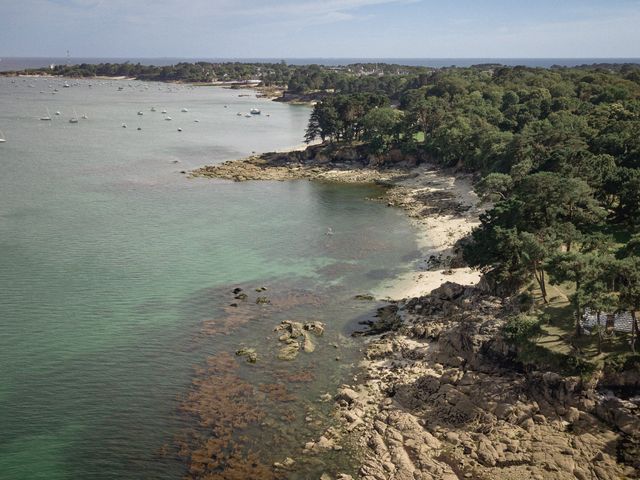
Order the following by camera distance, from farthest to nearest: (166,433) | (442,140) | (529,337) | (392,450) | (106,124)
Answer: (106,124), (442,140), (529,337), (166,433), (392,450)

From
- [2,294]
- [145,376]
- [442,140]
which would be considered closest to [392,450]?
[145,376]

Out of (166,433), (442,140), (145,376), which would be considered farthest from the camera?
(442,140)

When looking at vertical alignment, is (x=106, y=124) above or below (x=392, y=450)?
above

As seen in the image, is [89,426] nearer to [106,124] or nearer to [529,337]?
[529,337]

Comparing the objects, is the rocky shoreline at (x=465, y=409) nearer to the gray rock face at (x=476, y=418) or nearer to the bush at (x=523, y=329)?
the gray rock face at (x=476, y=418)

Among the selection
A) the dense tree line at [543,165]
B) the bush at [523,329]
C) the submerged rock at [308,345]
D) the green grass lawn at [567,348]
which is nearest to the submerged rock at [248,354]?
the submerged rock at [308,345]

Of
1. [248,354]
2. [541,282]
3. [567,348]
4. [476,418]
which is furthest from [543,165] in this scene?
[248,354]

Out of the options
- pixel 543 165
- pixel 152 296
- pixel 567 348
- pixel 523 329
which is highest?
pixel 543 165

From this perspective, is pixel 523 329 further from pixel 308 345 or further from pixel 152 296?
pixel 152 296
